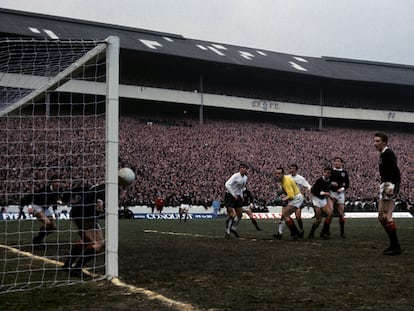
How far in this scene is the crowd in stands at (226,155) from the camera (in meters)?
39.7

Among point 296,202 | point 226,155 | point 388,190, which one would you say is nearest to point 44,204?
point 296,202

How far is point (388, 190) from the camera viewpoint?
10648 millimetres

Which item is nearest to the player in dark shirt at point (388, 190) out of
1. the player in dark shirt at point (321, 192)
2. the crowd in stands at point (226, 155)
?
the player in dark shirt at point (321, 192)

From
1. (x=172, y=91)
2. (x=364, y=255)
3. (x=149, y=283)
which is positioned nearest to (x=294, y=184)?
(x=364, y=255)

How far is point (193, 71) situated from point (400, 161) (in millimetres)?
21159

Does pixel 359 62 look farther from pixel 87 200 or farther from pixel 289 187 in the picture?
pixel 87 200

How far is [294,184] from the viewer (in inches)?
611

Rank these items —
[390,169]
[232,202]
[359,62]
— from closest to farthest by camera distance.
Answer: [390,169]
[232,202]
[359,62]

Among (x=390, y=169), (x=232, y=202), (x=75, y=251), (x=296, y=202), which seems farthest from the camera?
(x=232, y=202)

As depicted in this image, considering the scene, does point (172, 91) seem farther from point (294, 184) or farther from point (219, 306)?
point (219, 306)

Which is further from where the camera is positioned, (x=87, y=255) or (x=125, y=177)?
(x=125, y=177)

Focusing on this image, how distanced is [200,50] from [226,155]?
1280cm

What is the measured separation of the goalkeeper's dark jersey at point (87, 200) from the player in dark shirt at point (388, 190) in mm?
5208

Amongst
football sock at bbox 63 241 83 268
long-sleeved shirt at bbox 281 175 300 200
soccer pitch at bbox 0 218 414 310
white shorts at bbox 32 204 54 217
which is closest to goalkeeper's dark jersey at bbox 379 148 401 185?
soccer pitch at bbox 0 218 414 310
